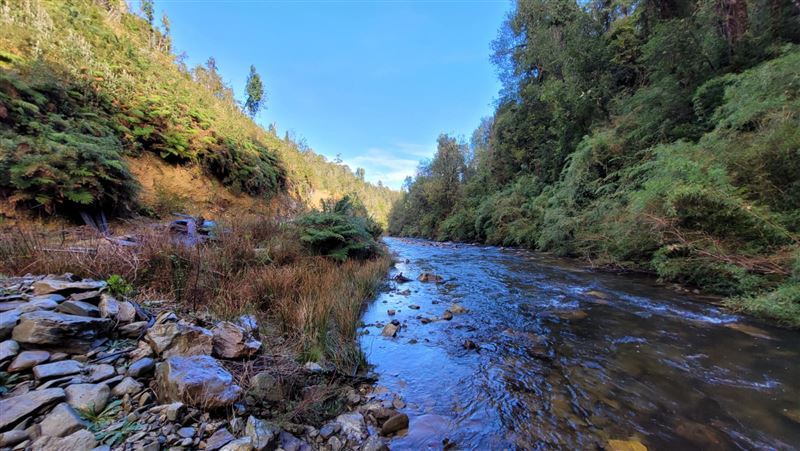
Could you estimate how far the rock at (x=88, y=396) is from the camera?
1651mm

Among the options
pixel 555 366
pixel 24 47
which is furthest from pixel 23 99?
pixel 555 366

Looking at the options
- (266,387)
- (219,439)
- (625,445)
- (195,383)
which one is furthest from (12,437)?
(625,445)

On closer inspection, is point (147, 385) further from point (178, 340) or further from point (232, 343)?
point (232, 343)

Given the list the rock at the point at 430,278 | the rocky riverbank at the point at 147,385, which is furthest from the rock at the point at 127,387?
the rock at the point at 430,278

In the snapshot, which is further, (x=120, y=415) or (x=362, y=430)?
(x=362, y=430)

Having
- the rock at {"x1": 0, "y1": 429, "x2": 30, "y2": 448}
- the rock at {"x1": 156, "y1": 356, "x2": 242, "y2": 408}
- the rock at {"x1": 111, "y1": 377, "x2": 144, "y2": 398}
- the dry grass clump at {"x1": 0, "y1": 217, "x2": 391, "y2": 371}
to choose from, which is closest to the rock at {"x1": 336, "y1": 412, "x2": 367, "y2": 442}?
the dry grass clump at {"x1": 0, "y1": 217, "x2": 391, "y2": 371}

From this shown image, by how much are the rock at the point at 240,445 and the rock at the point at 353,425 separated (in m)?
0.77

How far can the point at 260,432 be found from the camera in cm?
184

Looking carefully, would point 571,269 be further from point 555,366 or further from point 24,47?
point 24,47

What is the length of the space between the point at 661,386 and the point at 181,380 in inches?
166

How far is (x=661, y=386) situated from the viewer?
2928 millimetres

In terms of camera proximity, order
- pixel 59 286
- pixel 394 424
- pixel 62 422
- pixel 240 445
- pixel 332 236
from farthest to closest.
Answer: pixel 332 236 < pixel 59 286 < pixel 394 424 < pixel 240 445 < pixel 62 422

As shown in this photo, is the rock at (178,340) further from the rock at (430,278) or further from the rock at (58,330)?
the rock at (430,278)

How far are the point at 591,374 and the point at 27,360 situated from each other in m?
4.68
